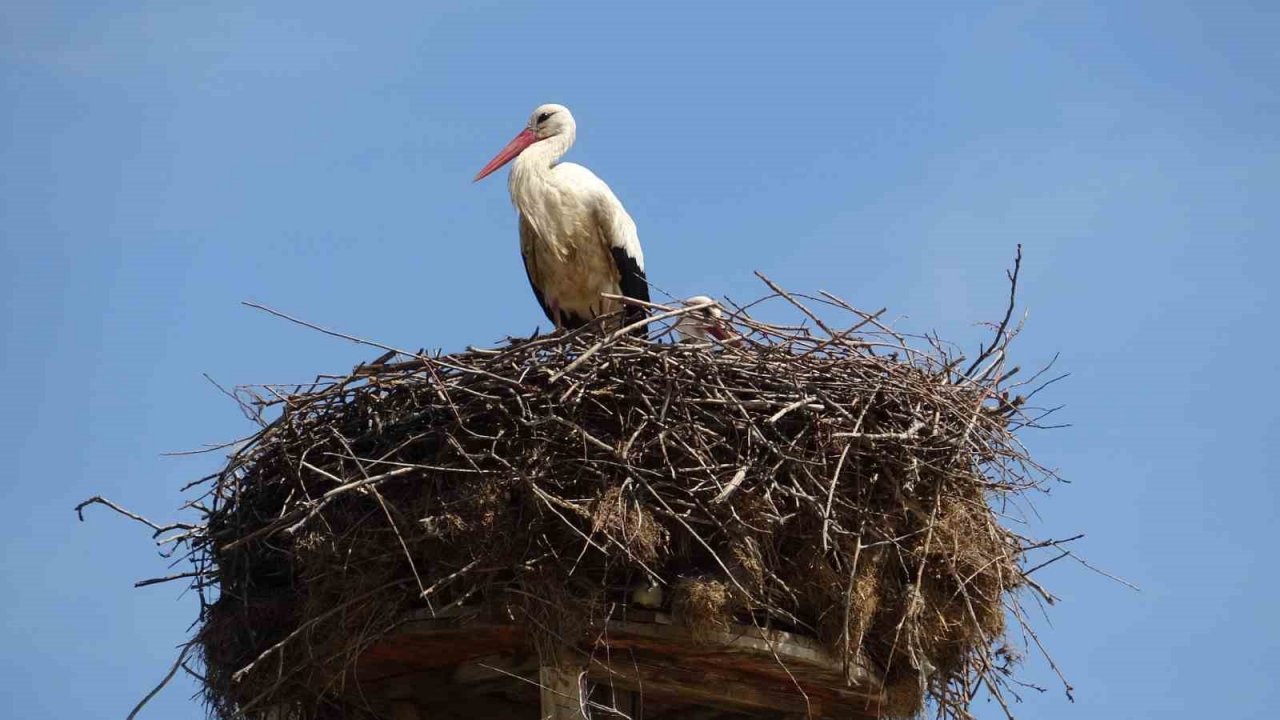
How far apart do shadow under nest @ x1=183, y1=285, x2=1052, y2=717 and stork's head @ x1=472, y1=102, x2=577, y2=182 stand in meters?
2.99

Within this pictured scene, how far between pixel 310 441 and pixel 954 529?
2.50 metres

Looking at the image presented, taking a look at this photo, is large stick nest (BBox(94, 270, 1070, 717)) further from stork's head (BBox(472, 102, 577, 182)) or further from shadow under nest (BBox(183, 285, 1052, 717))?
stork's head (BBox(472, 102, 577, 182))

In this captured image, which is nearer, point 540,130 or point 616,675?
point 616,675

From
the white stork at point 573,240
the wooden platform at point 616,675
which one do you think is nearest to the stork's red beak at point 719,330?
the white stork at point 573,240

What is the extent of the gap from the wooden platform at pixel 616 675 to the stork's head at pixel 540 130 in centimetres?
348

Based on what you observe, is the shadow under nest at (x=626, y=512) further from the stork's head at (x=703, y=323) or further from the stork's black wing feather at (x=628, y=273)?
the stork's black wing feather at (x=628, y=273)

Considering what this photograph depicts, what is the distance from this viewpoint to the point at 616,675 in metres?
6.71

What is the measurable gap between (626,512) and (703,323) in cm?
183

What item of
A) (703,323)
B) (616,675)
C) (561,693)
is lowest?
(561,693)

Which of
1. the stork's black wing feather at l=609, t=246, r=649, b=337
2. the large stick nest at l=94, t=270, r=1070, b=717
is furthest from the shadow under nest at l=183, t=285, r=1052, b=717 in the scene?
the stork's black wing feather at l=609, t=246, r=649, b=337

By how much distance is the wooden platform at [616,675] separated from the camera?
6.52m

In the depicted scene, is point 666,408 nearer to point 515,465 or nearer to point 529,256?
point 515,465

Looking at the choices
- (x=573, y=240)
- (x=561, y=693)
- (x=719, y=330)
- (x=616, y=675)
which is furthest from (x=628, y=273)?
(x=561, y=693)

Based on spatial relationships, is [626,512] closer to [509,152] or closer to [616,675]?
[616,675]
